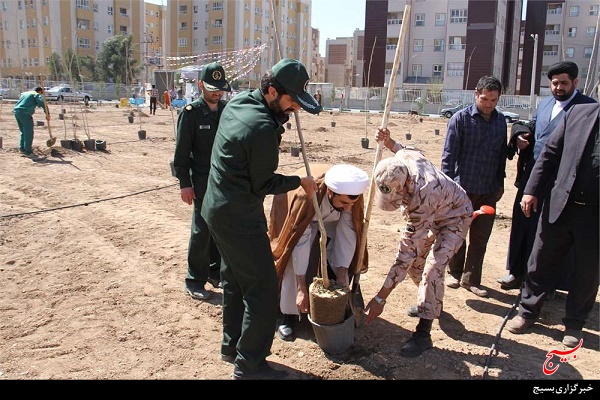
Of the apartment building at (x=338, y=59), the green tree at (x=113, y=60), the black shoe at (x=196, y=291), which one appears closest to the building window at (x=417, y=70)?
the green tree at (x=113, y=60)

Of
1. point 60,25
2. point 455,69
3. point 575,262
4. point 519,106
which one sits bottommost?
point 575,262

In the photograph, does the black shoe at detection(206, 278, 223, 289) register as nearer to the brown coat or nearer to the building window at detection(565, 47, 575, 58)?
the brown coat

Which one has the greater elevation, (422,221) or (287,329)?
(422,221)

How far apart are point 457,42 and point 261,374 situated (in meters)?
48.0

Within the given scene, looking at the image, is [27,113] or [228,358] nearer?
[228,358]

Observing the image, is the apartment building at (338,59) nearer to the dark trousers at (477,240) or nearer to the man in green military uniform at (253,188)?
the dark trousers at (477,240)

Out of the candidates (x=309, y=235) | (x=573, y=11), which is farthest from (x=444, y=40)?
(x=309, y=235)

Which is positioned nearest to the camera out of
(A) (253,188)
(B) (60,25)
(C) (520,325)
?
(A) (253,188)

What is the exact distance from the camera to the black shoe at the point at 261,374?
8.96 ft

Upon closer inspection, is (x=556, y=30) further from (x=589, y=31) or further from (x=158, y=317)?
(x=158, y=317)

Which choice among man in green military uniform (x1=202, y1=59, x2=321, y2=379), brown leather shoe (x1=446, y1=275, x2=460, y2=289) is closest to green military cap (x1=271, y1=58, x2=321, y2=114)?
man in green military uniform (x1=202, y1=59, x2=321, y2=379)

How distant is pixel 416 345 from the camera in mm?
3119
